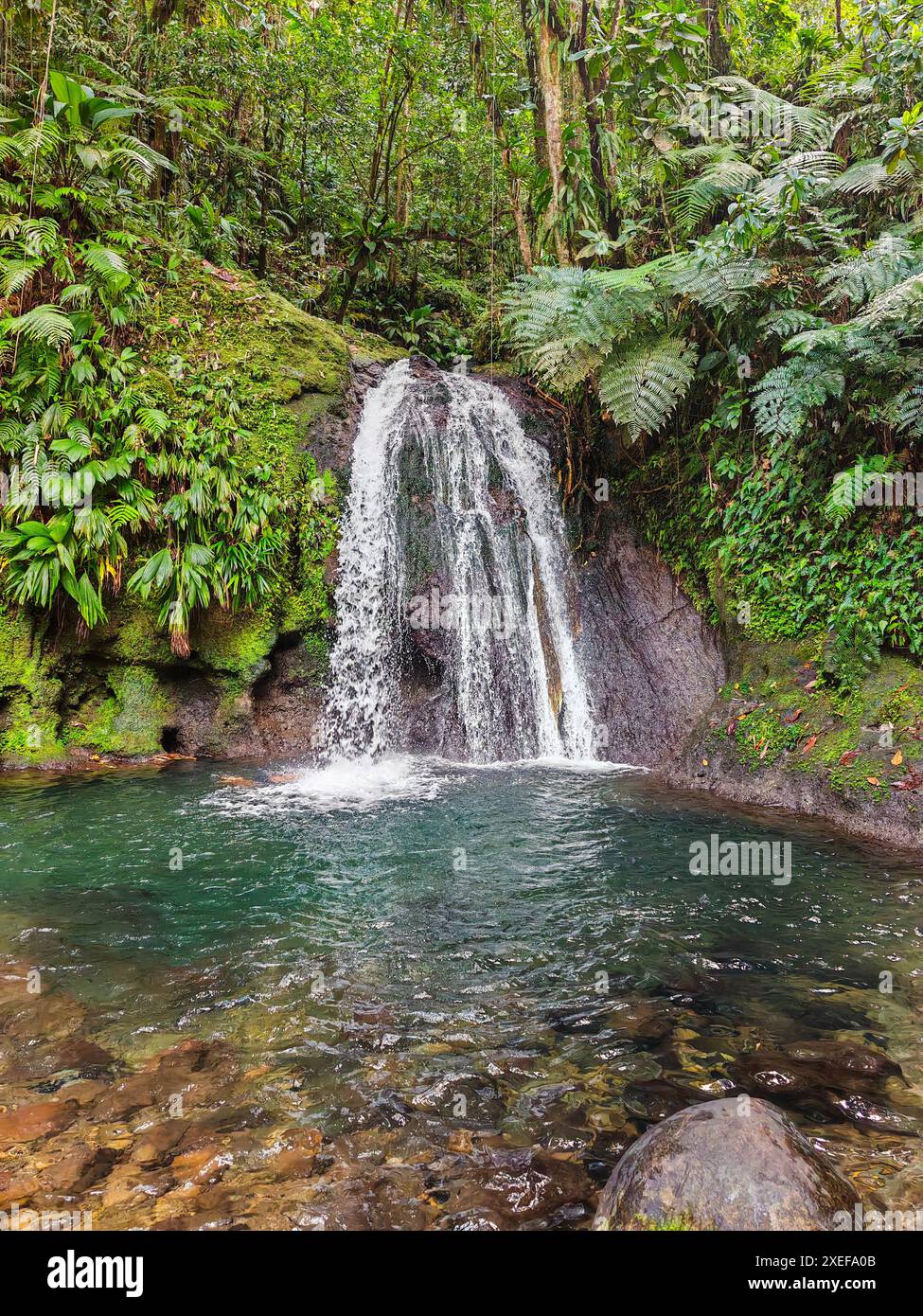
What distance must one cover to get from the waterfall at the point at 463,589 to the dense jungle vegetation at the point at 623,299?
91cm

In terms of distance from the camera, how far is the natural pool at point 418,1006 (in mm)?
2262

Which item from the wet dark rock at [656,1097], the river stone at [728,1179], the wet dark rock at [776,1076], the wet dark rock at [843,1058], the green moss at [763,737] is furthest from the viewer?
the green moss at [763,737]

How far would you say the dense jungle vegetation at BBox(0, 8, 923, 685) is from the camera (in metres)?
6.30

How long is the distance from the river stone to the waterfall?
20.6ft

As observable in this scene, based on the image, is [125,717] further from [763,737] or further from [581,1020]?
[763,737]

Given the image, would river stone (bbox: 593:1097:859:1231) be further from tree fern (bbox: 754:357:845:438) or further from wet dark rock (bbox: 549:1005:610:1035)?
tree fern (bbox: 754:357:845:438)

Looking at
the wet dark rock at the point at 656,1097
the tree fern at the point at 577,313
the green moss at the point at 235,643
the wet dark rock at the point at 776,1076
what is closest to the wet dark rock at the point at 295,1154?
the wet dark rock at the point at 656,1097

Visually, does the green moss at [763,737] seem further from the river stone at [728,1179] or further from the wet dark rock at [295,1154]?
the wet dark rock at [295,1154]

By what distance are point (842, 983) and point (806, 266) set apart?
6873 mm

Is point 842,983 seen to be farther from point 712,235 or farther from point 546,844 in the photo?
point 712,235

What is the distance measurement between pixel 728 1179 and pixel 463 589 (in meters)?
7.45

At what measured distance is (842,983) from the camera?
3.39 metres

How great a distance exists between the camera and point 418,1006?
322cm

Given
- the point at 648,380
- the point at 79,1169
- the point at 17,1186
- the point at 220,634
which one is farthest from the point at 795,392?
the point at 17,1186
